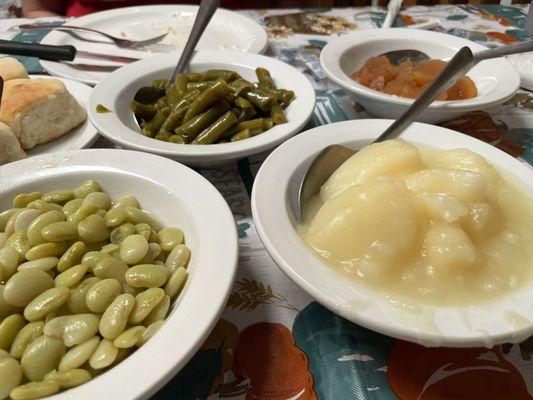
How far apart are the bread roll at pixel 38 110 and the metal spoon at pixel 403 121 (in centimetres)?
71

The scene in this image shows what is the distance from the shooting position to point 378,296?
652mm

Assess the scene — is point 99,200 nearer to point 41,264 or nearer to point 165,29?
point 41,264

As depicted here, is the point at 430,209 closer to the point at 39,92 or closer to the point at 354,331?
the point at 354,331

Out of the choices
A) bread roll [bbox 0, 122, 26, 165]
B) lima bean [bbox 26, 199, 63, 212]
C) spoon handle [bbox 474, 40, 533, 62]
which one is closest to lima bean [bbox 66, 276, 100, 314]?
lima bean [bbox 26, 199, 63, 212]

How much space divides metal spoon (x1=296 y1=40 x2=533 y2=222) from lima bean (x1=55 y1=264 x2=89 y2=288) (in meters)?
0.39

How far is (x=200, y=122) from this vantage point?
116 cm

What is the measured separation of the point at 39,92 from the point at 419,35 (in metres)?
1.36

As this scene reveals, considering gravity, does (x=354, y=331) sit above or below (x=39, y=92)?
below

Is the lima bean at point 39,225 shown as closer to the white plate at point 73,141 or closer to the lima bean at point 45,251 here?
the lima bean at point 45,251

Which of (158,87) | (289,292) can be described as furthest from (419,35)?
(289,292)

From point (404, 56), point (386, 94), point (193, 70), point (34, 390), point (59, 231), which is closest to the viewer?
point (34, 390)

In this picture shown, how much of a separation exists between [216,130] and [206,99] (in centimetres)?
9

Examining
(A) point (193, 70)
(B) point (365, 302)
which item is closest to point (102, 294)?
(B) point (365, 302)

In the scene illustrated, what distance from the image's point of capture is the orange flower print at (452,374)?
26.3 inches
